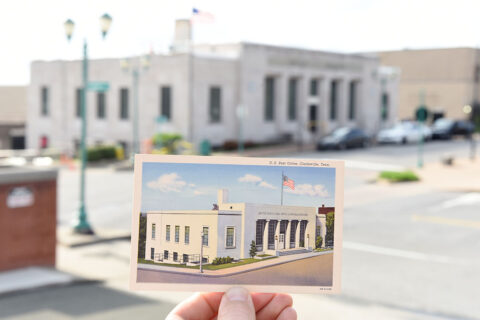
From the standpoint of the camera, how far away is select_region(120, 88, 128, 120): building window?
152ft

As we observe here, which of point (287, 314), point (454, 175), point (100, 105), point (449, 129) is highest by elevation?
point (100, 105)

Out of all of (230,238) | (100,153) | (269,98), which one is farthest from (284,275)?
(269,98)

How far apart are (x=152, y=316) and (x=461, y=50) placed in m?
71.6

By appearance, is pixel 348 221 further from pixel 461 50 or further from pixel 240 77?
pixel 461 50

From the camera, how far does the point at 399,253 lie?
18812mm

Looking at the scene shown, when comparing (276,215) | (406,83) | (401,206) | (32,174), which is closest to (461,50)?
(406,83)

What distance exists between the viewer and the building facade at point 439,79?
251ft

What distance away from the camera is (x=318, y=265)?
288cm

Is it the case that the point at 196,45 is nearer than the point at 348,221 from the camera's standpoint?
No

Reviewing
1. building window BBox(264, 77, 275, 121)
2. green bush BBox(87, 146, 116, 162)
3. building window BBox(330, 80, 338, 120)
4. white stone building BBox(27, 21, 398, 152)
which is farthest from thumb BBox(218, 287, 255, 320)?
building window BBox(330, 80, 338, 120)

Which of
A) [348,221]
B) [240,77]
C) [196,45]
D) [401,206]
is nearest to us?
[348,221]

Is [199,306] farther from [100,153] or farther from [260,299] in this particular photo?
[100,153]

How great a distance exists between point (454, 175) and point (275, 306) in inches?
1311

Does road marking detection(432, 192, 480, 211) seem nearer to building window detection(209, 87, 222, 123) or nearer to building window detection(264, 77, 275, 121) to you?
building window detection(209, 87, 222, 123)
